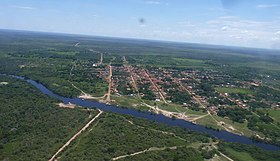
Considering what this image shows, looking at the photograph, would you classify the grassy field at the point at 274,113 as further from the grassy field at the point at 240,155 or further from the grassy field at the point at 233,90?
the grassy field at the point at 240,155

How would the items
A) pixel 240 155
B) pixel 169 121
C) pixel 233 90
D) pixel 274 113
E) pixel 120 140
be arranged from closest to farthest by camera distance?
1. pixel 240 155
2. pixel 120 140
3. pixel 169 121
4. pixel 274 113
5. pixel 233 90

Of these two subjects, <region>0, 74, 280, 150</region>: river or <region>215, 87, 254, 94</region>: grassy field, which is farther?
<region>215, 87, 254, 94</region>: grassy field

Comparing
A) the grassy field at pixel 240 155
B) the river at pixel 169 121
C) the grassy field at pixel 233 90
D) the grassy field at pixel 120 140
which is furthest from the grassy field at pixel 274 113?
the grassy field at pixel 120 140

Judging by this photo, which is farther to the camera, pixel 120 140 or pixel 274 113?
pixel 274 113

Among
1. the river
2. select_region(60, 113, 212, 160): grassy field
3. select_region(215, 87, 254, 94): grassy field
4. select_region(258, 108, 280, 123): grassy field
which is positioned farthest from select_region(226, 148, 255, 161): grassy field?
select_region(215, 87, 254, 94): grassy field

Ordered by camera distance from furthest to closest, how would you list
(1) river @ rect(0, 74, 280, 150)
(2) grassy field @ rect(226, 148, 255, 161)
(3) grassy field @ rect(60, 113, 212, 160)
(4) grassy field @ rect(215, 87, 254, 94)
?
(4) grassy field @ rect(215, 87, 254, 94) < (1) river @ rect(0, 74, 280, 150) < (2) grassy field @ rect(226, 148, 255, 161) < (3) grassy field @ rect(60, 113, 212, 160)

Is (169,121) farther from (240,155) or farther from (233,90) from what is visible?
(233,90)

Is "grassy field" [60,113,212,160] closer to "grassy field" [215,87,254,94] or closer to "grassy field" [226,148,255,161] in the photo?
"grassy field" [226,148,255,161]

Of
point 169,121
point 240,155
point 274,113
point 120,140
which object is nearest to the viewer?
point 240,155

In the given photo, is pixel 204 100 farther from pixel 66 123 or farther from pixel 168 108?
pixel 66 123

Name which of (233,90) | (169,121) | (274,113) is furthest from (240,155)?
(233,90)

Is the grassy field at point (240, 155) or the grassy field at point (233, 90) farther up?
the grassy field at point (233, 90)

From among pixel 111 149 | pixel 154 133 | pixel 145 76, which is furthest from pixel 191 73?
pixel 111 149
